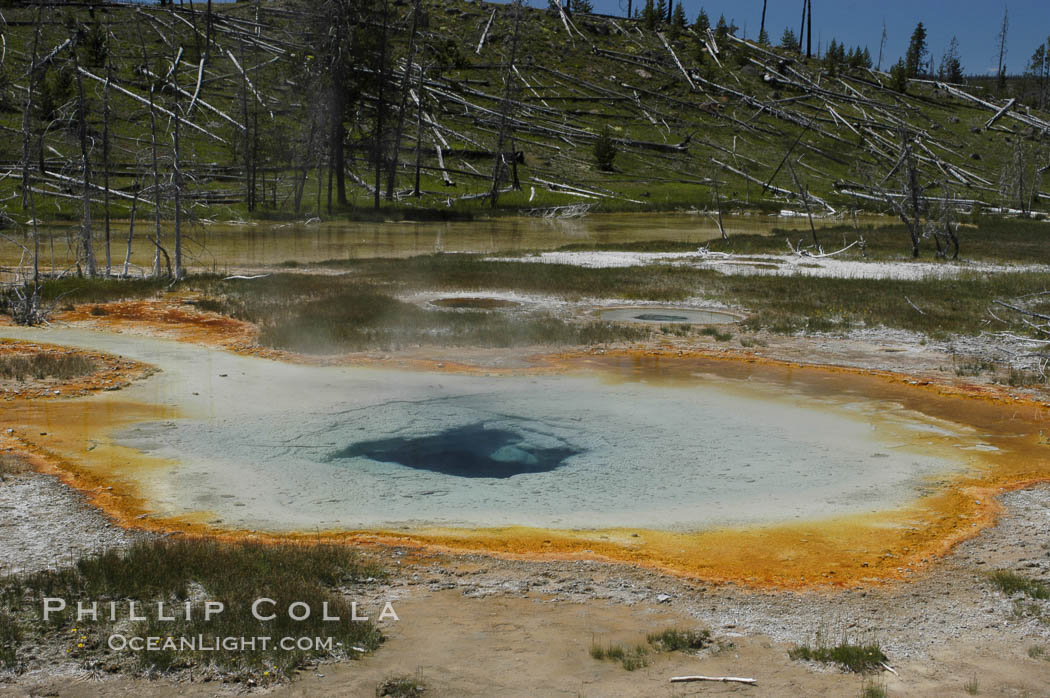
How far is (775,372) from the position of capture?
1586cm

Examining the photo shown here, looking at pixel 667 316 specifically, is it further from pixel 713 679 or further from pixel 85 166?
pixel 713 679

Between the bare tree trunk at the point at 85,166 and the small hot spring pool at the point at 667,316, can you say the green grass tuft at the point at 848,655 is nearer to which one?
the small hot spring pool at the point at 667,316

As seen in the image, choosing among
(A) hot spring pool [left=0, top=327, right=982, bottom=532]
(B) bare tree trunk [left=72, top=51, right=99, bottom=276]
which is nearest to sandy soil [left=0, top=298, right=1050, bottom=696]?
(A) hot spring pool [left=0, top=327, right=982, bottom=532]

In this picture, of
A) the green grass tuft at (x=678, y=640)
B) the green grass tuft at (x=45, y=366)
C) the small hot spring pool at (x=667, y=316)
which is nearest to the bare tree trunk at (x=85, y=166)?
the green grass tuft at (x=45, y=366)

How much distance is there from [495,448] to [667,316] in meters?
10.9

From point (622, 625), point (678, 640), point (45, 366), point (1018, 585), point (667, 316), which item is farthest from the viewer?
point (667, 316)

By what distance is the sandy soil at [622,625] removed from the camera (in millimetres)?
5734

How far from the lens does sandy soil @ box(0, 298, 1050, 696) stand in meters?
5.73

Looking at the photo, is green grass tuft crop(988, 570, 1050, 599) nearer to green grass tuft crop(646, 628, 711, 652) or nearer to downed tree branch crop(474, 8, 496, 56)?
green grass tuft crop(646, 628, 711, 652)

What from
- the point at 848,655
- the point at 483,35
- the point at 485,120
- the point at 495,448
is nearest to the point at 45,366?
the point at 495,448

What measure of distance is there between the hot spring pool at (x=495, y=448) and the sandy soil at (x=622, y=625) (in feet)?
3.82

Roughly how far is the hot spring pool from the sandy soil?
1.16 meters

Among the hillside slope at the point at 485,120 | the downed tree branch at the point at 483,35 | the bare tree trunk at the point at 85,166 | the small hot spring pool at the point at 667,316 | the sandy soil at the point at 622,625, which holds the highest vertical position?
the downed tree branch at the point at 483,35

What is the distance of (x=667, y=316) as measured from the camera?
21.5 meters
